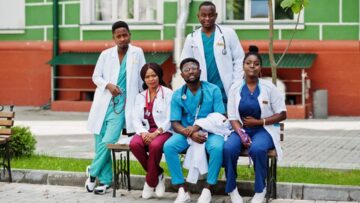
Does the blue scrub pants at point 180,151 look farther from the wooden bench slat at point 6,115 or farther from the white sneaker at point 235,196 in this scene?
the wooden bench slat at point 6,115

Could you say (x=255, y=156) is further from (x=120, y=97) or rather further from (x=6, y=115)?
(x=6, y=115)

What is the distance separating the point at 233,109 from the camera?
8.55 meters

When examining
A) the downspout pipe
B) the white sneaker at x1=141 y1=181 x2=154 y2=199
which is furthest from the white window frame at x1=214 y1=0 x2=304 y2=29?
the white sneaker at x1=141 y1=181 x2=154 y2=199

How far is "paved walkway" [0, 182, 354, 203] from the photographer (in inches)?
344

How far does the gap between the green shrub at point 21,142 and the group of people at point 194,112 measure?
2.11m

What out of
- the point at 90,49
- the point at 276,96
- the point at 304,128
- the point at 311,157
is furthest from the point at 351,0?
the point at 276,96

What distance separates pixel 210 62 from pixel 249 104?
776 mm

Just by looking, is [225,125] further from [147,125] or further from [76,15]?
[76,15]

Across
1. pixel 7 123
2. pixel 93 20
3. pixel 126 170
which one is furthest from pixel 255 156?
pixel 93 20

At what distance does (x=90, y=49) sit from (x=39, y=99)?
2236mm

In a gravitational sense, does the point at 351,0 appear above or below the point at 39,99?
above

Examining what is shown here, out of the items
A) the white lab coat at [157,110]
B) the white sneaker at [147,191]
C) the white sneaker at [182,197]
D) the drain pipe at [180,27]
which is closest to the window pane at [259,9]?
the drain pipe at [180,27]

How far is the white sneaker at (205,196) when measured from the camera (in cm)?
829

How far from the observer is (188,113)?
343 inches
